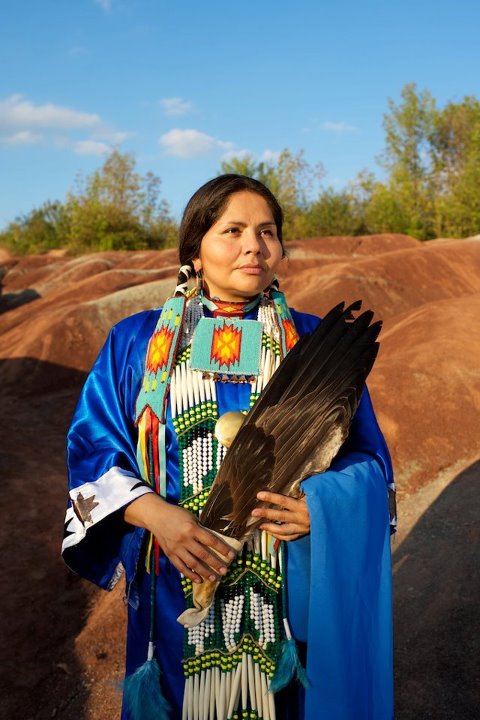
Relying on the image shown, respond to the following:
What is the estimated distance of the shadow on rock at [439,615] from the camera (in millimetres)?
3865

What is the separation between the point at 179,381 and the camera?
76.8 inches

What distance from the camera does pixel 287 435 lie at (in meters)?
1.67

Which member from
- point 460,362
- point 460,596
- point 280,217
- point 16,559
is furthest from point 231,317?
point 460,362

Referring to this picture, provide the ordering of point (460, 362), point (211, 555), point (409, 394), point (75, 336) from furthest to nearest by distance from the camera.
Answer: point (75, 336)
point (460, 362)
point (409, 394)
point (211, 555)

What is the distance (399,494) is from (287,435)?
18.2 ft

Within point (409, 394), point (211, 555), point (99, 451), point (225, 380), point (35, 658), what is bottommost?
point (35, 658)

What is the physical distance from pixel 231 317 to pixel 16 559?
5167mm

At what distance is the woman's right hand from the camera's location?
1.60 metres

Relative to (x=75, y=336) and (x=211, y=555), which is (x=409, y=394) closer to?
(x=211, y=555)

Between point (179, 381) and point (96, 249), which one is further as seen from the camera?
point (96, 249)

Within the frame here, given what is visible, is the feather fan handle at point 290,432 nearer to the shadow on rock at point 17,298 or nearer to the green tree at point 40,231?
the shadow on rock at point 17,298

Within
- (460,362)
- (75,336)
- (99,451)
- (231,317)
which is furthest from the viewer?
(75,336)

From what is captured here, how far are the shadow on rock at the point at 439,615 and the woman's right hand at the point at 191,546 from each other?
285cm

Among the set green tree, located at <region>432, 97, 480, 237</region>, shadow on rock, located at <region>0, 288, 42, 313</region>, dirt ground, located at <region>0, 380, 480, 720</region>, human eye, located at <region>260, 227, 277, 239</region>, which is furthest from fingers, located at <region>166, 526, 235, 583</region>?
green tree, located at <region>432, 97, 480, 237</region>
